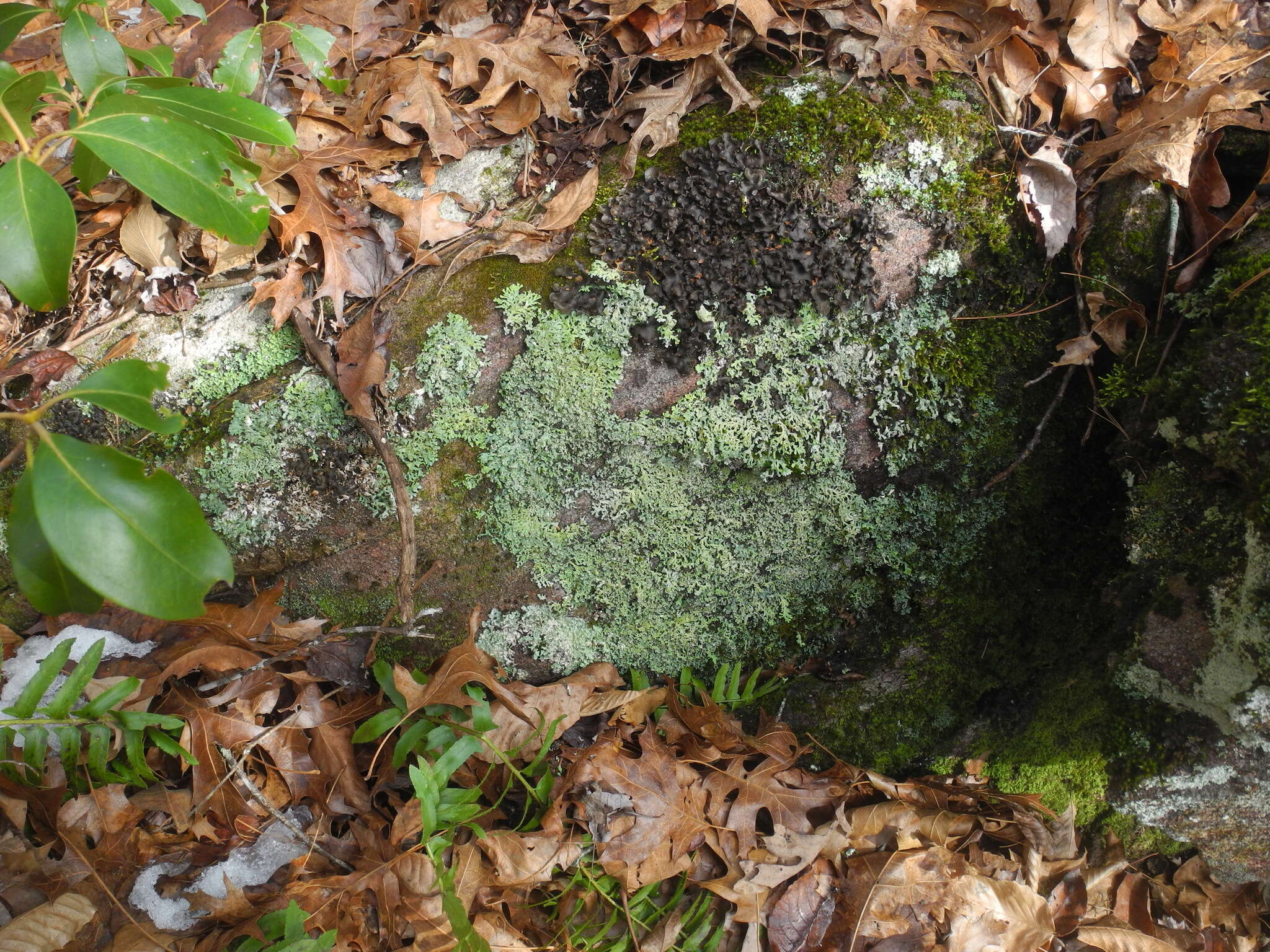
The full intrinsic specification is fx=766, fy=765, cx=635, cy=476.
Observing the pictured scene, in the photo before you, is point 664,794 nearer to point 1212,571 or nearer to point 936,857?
point 936,857

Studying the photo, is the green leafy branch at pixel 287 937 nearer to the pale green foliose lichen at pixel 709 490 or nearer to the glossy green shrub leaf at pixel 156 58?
the pale green foliose lichen at pixel 709 490

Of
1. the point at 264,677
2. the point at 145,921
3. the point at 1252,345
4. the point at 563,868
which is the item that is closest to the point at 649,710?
the point at 563,868

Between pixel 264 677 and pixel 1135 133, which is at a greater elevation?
pixel 1135 133

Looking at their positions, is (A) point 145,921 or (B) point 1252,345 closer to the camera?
(B) point 1252,345

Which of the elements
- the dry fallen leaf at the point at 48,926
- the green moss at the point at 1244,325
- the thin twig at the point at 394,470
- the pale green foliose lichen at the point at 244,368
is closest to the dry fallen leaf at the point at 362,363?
the thin twig at the point at 394,470

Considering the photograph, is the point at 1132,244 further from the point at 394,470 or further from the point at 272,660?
the point at 272,660

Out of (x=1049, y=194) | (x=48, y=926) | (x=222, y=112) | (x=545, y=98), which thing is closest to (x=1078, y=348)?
(x=1049, y=194)

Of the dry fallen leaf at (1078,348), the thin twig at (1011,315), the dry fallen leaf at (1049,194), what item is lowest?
the dry fallen leaf at (1078,348)

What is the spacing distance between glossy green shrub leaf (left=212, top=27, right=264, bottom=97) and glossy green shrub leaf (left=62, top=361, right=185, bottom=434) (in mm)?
1148

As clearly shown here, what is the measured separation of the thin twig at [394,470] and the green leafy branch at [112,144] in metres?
0.40

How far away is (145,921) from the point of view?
6.89 feet

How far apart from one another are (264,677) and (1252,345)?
286cm

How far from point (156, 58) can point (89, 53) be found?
0.26 metres

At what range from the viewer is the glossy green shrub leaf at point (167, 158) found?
1470 millimetres
